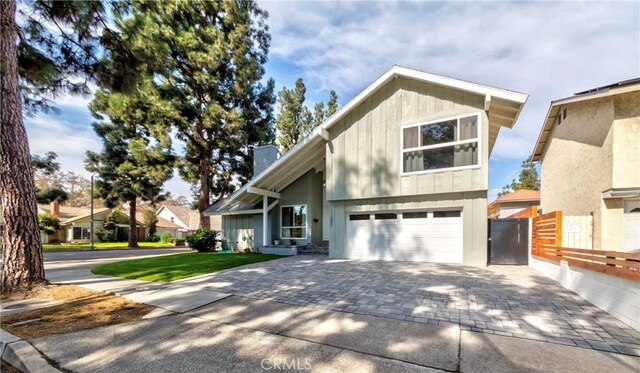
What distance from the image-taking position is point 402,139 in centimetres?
998

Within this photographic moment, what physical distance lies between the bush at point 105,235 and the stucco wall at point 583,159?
41.0 meters

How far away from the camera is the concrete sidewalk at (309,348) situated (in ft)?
9.24

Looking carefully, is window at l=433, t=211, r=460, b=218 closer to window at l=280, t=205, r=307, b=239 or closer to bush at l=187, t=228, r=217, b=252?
window at l=280, t=205, r=307, b=239

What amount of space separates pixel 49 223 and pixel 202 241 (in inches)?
1020

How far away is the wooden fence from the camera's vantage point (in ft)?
12.5

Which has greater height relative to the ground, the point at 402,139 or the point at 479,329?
the point at 402,139

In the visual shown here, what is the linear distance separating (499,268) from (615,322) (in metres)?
4.57

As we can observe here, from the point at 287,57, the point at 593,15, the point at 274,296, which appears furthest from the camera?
the point at 287,57

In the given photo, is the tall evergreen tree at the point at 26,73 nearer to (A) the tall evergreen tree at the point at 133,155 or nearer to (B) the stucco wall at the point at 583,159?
(A) the tall evergreen tree at the point at 133,155

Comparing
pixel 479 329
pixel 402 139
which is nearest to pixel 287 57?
pixel 402 139

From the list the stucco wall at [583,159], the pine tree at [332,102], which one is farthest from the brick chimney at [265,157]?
the pine tree at [332,102]

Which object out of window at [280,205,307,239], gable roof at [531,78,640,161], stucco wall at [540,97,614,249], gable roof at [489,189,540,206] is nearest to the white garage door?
window at [280,205,307,239]

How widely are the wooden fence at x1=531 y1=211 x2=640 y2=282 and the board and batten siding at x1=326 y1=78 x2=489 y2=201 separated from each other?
1974 mm

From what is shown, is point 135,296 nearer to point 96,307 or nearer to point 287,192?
point 96,307
